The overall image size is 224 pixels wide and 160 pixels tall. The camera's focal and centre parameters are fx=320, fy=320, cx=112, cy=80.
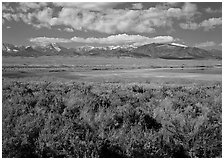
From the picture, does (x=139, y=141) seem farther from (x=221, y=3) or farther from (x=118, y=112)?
(x=221, y=3)

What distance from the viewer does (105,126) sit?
698 cm

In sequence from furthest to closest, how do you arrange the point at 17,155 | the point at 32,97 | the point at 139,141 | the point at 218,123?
the point at 32,97
the point at 218,123
the point at 139,141
the point at 17,155

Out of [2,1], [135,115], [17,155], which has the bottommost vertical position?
[17,155]

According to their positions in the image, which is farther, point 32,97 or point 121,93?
point 121,93

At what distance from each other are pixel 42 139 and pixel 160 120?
2.83 metres

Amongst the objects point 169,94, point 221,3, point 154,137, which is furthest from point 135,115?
point 221,3

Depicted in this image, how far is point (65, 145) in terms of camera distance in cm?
628

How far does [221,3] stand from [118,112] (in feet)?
12.1

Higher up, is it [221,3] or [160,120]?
[221,3]

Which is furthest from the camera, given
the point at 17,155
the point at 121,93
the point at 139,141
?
the point at 121,93

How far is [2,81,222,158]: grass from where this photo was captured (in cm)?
625

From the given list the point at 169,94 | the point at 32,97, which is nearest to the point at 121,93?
the point at 169,94

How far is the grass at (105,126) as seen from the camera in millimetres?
6254

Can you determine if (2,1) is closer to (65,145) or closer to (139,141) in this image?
(65,145)
